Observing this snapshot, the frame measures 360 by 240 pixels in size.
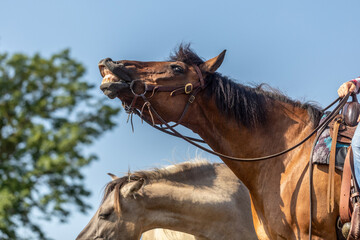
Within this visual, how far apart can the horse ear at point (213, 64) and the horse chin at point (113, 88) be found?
755mm

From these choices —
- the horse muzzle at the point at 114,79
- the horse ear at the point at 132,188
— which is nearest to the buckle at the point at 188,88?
the horse muzzle at the point at 114,79

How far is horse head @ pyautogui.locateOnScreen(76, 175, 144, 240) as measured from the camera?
701 centimetres

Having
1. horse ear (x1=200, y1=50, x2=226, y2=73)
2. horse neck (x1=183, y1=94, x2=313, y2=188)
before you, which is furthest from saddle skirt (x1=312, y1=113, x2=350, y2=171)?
horse ear (x1=200, y1=50, x2=226, y2=73)

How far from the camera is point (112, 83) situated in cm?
390

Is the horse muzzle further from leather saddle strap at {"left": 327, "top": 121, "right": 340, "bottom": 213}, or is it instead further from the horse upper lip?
leather saddle strap at {"left": 327, "top": 121, "right": 340, "bottom": 213}

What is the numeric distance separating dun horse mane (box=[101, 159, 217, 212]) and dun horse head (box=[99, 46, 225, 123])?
3428mm

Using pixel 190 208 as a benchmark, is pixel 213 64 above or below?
above

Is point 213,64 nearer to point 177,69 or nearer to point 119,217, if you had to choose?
point 177,69

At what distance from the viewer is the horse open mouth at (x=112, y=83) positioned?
3.91m

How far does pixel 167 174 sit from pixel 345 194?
4161 millimetres

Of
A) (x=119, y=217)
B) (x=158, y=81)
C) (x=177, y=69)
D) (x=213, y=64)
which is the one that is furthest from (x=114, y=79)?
(x=119, y=217)

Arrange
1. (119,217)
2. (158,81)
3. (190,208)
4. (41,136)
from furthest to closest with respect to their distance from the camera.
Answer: (41,136) < (119,217) < (190,208) < (158,81)

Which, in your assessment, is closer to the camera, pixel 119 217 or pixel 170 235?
pixel 119 217

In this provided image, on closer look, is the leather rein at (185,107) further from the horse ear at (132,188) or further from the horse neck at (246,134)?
the horse ear at (132,188)
